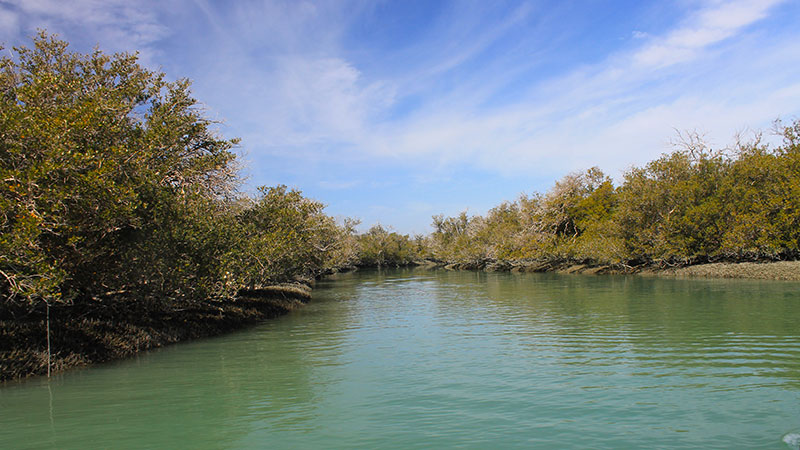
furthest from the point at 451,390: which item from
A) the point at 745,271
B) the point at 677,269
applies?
the point at 677,269

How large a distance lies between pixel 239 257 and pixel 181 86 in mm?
9745

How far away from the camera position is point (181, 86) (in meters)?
23.2

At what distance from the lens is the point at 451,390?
10945 mm

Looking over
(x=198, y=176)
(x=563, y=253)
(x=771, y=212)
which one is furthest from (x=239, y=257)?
(x=563, y=253)

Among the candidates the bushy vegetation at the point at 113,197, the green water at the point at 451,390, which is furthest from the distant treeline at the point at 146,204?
the green water at the point at 451,390

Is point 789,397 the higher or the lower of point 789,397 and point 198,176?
the lower

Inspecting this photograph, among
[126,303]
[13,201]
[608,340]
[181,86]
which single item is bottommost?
[608,340]

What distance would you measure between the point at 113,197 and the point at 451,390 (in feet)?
36.3

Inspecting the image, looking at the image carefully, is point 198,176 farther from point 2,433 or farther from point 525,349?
point 525,349

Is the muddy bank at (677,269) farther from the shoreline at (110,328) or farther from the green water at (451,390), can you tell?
the shoreline at (110,328)

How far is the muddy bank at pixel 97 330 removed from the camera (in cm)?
1348

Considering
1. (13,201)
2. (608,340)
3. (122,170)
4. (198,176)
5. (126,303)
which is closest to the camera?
(13,201)

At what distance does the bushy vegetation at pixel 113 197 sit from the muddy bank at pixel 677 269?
3586cm

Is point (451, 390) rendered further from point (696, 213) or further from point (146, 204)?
point (696, 213)
